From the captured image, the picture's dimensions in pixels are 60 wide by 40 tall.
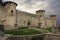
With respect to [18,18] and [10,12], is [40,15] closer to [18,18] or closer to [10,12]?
[18,18]

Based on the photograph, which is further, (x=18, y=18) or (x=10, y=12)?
(x=18, y=18)

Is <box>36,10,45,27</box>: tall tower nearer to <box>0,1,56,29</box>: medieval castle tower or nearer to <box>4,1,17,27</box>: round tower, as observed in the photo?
<box>0,1,56,29</box>: medieval castle tower

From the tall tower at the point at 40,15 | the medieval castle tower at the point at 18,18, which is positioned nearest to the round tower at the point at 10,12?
the medieval castle tower at the point at 18,18

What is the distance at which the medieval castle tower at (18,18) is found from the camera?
78.7ft

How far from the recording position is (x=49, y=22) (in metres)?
34.5

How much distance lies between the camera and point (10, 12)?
79.0 ft

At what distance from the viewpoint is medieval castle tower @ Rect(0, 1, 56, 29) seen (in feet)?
78.7

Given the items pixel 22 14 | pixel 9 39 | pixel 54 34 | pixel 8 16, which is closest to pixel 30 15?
pixel 22 14

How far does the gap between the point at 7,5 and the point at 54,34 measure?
29.5 ft

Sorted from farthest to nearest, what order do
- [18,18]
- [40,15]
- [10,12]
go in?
[40,15] → [18,18] → [10,12]

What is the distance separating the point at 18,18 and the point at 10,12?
2989 mm

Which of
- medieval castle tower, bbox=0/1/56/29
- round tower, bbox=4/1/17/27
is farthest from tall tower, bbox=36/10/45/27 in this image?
round tower, bbox=4/1/17/27

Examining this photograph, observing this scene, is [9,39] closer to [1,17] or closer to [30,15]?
[1,17]

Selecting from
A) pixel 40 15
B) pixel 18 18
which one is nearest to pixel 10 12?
pixel 18 18
